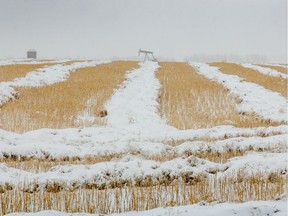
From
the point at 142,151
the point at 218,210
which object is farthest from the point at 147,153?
the point at 218,210

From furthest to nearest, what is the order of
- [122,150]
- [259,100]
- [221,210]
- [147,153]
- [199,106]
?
[259,100]
[199,106]
[122,150]
[147,153]
[221,210]

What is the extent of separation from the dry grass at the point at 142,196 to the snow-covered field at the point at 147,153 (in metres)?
0.26

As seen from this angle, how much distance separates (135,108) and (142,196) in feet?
32.6

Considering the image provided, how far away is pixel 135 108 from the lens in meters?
15.3

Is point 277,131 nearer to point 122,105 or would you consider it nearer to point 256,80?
point 122,105

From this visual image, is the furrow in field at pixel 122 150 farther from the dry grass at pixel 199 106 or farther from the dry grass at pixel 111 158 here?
the dry grass at pixel 199 106

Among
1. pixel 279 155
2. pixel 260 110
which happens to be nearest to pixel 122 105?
pixel 260 110

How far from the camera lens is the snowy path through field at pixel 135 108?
12719 mm

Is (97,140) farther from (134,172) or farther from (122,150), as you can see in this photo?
(134,172)

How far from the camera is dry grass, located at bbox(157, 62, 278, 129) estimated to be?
43.1ft

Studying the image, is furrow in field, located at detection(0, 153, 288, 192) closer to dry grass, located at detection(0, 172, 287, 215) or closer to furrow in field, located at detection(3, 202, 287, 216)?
dry grass, located at detection(0, 172, 287, 215)

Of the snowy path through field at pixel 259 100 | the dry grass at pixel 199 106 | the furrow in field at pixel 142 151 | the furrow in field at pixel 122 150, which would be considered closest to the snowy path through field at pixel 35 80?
the dry grass at pixel 199 106

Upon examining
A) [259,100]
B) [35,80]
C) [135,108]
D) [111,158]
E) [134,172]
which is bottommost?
[111,158]

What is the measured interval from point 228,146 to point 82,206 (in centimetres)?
491
